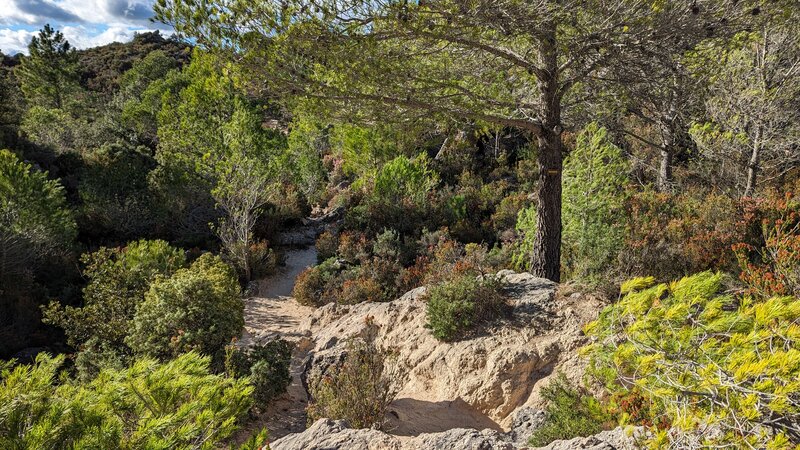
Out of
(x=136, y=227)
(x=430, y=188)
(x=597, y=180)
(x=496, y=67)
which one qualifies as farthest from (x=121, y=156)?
(x=597, y=180)

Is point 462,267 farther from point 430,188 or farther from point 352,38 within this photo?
point 430,188

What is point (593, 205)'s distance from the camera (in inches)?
274

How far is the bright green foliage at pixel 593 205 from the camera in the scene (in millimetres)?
6613

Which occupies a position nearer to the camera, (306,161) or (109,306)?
(109,306)

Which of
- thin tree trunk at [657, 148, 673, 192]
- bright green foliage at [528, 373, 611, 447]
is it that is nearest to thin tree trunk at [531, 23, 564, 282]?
bright green foliage at [528, 373, 611, 447]

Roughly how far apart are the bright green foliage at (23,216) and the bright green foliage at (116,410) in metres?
8.64

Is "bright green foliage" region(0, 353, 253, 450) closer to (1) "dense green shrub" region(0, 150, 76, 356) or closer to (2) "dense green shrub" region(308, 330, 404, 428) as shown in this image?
(2) "dense green shrub" region(308, 330, 404, 428)

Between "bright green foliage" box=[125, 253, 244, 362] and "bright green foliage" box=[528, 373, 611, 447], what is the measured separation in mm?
4560

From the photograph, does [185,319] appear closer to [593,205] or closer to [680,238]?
[593,205]

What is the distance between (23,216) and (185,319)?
5.93 meters

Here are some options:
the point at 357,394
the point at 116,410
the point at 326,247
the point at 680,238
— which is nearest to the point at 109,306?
the point at 357,394

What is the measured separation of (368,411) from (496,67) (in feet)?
17.3

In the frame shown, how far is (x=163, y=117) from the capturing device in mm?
16141

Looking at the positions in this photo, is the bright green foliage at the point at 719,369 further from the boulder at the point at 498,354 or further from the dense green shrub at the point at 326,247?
the dense green shrub at the point at 326,247
